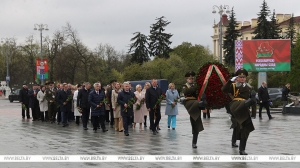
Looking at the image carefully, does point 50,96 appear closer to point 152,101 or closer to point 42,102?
point 42,102

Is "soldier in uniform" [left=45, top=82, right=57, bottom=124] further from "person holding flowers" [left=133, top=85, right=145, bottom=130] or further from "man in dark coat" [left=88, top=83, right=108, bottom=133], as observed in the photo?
"person holding flowers" [left=133, top=85, right=145, bottom=130]

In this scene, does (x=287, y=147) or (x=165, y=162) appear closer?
(x=165, y=162)

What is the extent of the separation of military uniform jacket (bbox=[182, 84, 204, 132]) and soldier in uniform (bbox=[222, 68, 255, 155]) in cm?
122

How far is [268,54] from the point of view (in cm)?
4197

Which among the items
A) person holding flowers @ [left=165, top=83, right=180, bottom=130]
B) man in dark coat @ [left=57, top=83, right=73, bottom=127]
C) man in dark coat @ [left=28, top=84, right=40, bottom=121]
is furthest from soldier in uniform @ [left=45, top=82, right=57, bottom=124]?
person holding flowers @ [left=165, top=83, right=180, bottom=130]

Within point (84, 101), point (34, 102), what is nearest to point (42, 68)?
point (34, 102)

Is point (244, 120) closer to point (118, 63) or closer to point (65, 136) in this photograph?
point (65, 136)

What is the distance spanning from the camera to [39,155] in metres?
12.1

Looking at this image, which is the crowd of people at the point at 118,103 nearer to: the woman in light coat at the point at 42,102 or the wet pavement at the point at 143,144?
the woman in light coat at the point at 42,102

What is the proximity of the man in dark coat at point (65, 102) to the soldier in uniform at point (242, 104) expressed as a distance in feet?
37.5

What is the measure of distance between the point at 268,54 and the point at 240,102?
3119 cm

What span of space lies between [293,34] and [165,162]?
80.5 m

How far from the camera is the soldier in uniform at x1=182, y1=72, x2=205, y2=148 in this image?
13141 millimetres

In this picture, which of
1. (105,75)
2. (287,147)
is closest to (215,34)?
(105,75)
